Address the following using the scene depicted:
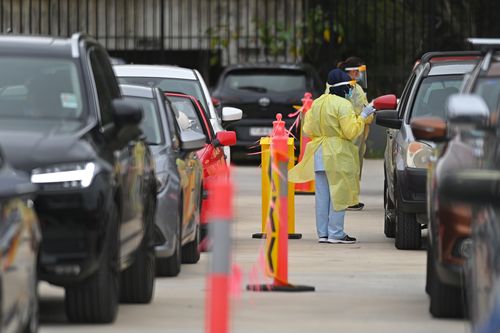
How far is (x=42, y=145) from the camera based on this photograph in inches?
398

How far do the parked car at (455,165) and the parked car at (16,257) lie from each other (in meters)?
2.25

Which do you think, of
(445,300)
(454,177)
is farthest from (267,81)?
(454,177)

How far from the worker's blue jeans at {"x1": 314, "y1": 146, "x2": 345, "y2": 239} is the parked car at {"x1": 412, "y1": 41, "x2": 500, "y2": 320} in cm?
484

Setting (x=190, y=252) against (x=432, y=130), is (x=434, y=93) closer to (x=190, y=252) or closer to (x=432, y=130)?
(x=190, y=252)

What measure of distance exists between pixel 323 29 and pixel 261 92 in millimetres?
3644

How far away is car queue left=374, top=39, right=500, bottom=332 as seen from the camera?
765cm

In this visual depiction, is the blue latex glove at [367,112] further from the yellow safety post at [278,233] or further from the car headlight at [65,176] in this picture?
the car headlight at [65,176]

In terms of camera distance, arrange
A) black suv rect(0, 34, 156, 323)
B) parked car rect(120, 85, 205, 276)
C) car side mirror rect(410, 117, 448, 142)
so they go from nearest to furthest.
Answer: black suv rect(0, 34, 156, 323), car side mirror rect(410, 117, 448, 142), parked car rect(120, 85, 205, 276)

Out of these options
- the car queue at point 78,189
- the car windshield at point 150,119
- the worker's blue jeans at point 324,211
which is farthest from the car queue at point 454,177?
the car windshield at point 150,119

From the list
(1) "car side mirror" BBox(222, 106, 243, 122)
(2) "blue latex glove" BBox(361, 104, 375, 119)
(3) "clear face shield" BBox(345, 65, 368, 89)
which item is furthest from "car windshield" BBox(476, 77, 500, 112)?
(1) "car side mirror" BBox(222, 106, 243, 122)

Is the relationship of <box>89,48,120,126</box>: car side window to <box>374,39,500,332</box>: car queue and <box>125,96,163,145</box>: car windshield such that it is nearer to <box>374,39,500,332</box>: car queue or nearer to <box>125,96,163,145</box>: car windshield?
<box>125,96,163,145</box>: car windshield

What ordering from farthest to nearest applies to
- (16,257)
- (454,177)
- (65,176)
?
(65,176) < (16,257) < (454,177)

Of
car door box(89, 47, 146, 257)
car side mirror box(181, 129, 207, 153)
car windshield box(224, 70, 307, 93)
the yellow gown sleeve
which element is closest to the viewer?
car door box(89, 47, 146, 257)

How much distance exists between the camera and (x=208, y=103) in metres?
19.9
